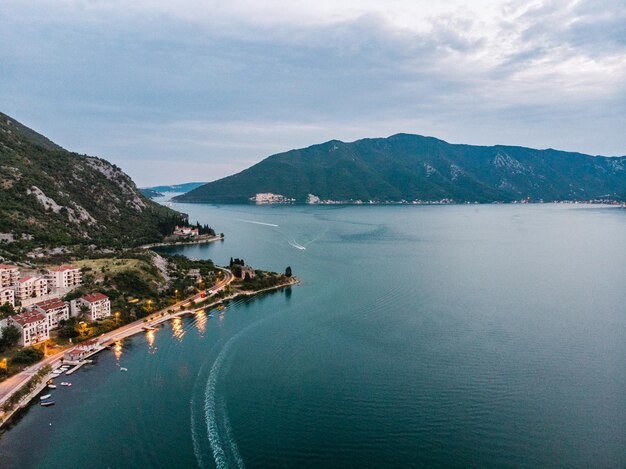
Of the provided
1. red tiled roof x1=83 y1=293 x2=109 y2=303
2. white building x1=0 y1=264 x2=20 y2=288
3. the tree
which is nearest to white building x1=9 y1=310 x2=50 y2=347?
the tree

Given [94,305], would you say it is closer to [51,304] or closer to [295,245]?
[51,304]

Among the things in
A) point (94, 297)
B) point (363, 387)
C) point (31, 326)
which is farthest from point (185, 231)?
point (363, 387)

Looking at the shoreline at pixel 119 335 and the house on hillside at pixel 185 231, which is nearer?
the shoreline at pixel 119 335

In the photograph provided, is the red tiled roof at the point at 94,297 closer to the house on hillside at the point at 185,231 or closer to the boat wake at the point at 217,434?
the boat wake at the point at 217,434

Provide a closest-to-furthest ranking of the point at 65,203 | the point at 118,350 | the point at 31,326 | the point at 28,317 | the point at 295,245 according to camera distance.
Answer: the point at 31,326 < the point at 118,350 < the point at 28,317 < the point at 65,203 < the point at 295,245

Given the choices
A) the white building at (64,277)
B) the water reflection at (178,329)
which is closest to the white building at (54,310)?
the white building at (64,277)

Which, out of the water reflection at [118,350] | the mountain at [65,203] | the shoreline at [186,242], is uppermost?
the mountain at [65,203]

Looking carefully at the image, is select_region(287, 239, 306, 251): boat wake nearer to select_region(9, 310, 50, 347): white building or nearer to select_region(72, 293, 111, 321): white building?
select_region(72, 293, 111, 321): white building
